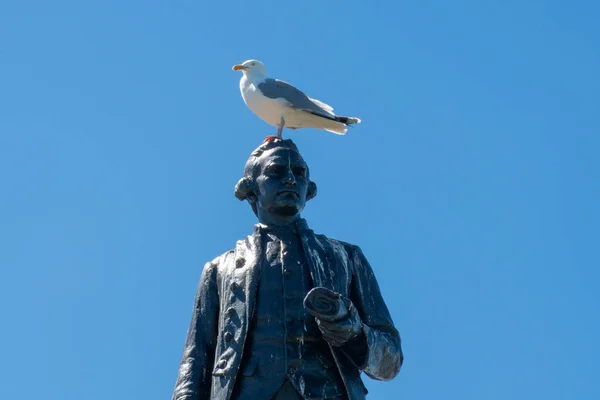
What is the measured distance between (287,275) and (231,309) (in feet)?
1.66

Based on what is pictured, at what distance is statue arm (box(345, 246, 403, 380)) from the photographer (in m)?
10.7

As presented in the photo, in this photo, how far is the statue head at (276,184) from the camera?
458 inches

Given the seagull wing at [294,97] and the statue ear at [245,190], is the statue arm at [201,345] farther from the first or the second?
the seagull wing at [294,97]

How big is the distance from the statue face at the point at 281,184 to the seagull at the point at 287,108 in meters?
4.50

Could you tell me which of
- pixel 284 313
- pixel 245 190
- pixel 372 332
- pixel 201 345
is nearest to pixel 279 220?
pixel 245 190

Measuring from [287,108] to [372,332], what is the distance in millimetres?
6651

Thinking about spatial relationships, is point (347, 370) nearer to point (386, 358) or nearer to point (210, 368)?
point (386, 358)

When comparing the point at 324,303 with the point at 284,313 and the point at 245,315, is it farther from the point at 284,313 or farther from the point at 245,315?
the point at 245,315

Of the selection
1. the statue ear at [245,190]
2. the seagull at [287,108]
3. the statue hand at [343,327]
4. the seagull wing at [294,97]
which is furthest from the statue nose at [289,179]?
the seagull wing at [294,97]

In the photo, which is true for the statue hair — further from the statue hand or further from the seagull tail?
the seagull tail

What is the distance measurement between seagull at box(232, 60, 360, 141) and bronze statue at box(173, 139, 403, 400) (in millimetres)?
4727

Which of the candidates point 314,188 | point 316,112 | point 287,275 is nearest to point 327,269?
point 287,275

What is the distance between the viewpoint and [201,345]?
36.8ft

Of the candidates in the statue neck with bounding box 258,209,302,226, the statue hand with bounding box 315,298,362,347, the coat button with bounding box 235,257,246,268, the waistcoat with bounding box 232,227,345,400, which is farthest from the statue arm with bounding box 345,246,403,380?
the coat button with bounding box 235,257,246,268
